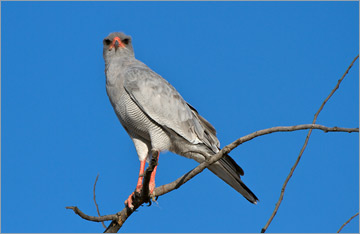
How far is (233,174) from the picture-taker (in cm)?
650

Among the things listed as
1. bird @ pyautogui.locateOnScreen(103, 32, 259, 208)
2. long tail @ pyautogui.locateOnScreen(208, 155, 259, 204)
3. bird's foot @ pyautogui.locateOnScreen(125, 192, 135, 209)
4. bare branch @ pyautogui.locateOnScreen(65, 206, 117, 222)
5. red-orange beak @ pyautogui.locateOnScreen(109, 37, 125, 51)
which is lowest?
bare branch @ pyautogui.locateOnScreen(65, 206, 117, 222)

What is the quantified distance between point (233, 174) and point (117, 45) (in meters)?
2.76

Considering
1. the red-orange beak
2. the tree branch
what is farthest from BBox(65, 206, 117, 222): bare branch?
the red-orange beak

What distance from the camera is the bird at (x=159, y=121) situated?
6.65m

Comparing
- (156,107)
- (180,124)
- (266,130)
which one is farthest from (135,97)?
(266,130)

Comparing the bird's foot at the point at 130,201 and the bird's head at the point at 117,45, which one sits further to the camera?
the bird's head at the point at 117,45

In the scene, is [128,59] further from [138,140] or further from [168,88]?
[138,140]

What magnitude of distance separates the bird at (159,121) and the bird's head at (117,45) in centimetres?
37

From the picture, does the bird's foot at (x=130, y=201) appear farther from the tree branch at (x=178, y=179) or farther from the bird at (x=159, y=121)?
the bird at (x=159, y=121)

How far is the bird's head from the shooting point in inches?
297

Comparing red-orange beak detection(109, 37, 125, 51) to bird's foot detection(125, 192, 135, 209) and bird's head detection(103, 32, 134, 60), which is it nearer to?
bird's head detection(103, 32, 134, 60)

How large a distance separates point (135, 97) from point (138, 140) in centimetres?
68

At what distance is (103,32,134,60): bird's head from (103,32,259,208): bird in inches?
14.6

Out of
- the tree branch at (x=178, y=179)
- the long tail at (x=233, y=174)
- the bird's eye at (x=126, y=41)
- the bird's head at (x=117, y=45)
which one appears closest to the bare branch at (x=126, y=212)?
the tree branch at (x=178, y=179)
